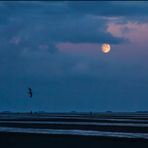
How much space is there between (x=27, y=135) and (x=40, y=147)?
6.13m

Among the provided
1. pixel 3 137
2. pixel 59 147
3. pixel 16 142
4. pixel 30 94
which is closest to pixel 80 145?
pixel 59 147

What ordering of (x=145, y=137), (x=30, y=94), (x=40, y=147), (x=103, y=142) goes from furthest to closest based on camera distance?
1. (x=30, y=94)
2. (x=145, y=137)
3. (x=103, y=142)
4. (x=40, y=147)

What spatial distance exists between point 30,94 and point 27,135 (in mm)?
50374

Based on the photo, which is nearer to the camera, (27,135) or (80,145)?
(80,145)

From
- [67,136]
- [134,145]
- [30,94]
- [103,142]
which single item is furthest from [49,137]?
[30,94]

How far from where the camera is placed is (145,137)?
31.2 metres

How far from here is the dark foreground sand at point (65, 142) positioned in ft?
90.2

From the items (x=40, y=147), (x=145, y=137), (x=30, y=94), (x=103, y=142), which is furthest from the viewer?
(x=30, y=94)

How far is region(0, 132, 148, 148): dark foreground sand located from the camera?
27.5 metres

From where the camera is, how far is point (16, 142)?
2920 cm

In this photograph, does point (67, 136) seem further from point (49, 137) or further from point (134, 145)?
point (134, 145)

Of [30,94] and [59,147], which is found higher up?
[30,94]

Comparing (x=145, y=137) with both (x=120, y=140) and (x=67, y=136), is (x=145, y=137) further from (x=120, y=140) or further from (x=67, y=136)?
(x=67, y=136)

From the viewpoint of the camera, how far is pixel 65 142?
29.1m
